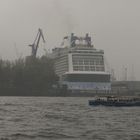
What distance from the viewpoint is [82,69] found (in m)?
180

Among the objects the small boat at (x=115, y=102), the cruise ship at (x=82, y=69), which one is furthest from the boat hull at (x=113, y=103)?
the cruise ship at (x=82, y=69)

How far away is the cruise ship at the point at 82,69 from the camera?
556 feet

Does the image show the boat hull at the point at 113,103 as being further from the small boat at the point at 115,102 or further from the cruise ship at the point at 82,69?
the cruise ship at the point at 82,69

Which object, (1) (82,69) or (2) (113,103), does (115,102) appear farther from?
(1) (82,69)

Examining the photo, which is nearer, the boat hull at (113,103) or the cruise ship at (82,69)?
the boat hull at (113,103)

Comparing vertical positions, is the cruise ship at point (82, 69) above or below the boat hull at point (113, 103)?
above

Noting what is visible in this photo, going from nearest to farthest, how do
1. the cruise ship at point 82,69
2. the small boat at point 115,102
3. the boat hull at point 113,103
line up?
the boat hull at point 113,103 → the small boat at point 115,102 → the cruise ship at point 82,69

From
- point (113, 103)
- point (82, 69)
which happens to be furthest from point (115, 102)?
point (82, 69)

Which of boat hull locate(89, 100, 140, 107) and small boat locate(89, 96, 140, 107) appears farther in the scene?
small boat locate(89, 96, 140, 107)

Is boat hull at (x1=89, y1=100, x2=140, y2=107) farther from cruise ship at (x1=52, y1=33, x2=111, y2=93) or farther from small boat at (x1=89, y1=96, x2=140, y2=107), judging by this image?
cruise ship at (x1=52, y1=33, x2=111, y2=93)

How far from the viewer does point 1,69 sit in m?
159

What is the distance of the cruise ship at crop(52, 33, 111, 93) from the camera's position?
556 ft

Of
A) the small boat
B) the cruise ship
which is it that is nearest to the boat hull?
the small boat

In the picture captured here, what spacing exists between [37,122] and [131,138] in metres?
12.7
